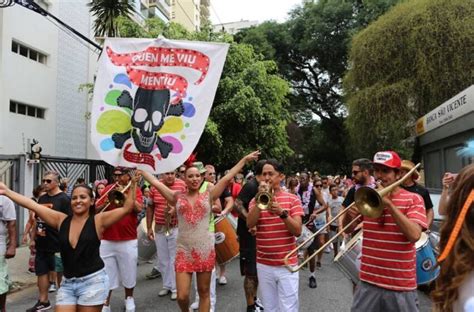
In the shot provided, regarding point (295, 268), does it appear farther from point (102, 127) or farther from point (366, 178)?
point (102, 127)

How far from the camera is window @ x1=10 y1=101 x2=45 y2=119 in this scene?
18.2 m

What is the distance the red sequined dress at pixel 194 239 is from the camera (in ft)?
15.8

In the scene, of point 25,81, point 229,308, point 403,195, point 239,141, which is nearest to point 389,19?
point 239,141

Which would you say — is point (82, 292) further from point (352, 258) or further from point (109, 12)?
point (109, 12)

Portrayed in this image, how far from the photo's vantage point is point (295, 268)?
424cm

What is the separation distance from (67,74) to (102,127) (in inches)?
727

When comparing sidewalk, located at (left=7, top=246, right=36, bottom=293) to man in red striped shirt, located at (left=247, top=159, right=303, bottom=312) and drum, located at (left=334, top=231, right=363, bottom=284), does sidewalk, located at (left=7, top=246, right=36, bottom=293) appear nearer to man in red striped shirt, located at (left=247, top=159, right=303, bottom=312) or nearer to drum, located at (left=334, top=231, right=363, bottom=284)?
man in red striped shirt, located at (left=247, top=159, right=303, bottom=312)

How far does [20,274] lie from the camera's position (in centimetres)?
875

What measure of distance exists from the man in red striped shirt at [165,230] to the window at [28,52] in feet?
45.3

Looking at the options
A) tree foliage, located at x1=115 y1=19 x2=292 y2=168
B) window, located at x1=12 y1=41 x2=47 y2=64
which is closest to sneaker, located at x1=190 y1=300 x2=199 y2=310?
tree foliage, located at x1=115 y1=19 x2=292 y2=168

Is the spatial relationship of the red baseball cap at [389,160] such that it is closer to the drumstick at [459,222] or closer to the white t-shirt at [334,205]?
the drumstick at [459,222]

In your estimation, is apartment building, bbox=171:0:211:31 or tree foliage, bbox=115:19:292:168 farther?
apartment building, bbox=171:0:211:31

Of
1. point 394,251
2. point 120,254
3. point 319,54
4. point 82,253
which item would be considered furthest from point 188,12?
point 394,251

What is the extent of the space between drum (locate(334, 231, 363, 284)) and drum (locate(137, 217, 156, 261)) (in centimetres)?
394
